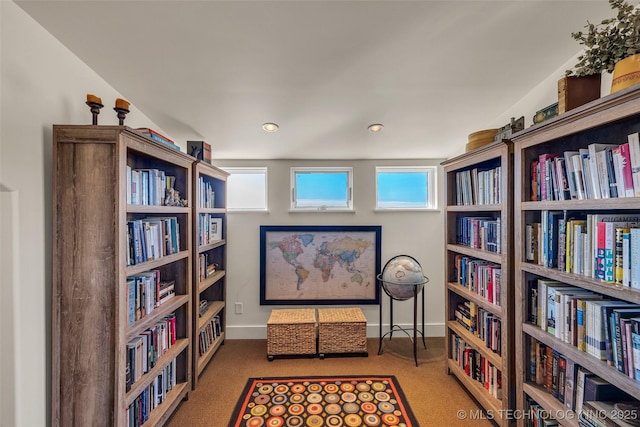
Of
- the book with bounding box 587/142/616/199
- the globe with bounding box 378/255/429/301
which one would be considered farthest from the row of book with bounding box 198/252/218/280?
the book with bounding box 587/142/616/199

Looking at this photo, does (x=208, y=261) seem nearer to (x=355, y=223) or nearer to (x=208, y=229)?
(x=208, y=229)

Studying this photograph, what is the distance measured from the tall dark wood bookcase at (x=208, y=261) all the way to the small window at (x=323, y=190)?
89cm

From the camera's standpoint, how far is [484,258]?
1.97 metres

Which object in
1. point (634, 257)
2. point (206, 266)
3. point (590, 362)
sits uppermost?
point (634, 257)

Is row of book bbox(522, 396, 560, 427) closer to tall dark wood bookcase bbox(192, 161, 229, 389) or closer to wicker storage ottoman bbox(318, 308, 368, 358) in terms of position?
wicker storage ottoman bbox(318, 308, 368, 358)

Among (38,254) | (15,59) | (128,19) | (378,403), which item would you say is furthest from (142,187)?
(378,403)

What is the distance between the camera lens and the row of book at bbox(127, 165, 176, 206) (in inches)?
61.5

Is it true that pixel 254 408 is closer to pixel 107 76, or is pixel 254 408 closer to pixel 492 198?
Answer: pixel 492 198

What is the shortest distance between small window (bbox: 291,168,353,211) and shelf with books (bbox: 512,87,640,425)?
1.90 metres

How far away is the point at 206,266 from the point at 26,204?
1656mm

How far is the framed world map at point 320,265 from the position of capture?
323 centimetres

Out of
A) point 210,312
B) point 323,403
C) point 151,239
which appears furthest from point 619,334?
point 210,312

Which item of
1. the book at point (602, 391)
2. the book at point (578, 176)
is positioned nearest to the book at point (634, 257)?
the book at point (578, 176)

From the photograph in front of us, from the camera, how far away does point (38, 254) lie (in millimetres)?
1325
